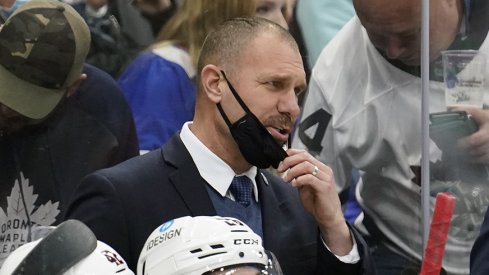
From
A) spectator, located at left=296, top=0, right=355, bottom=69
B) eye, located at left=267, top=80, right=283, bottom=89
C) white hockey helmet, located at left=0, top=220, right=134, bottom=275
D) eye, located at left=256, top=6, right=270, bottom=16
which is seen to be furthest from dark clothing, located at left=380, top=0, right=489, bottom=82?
white hockey helmet, located at left=0, top=220, right=134, bottom=275

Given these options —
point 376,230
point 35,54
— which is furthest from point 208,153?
point 376,230

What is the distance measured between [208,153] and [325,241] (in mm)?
423

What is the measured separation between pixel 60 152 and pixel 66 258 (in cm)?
161

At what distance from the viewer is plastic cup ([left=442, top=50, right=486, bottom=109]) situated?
193 inches

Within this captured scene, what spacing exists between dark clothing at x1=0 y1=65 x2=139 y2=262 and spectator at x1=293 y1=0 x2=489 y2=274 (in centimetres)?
67

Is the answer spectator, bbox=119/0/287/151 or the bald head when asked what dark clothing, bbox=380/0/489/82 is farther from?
spectator, bbox=119/0/287/151

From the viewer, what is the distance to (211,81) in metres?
4.33

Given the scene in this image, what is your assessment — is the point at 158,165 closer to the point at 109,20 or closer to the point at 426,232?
the point at 109,20

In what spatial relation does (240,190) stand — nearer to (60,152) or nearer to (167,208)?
(167,208)

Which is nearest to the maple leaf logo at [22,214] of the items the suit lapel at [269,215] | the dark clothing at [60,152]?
the dark clothing at [60,152]

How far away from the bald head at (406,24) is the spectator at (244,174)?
739 mm

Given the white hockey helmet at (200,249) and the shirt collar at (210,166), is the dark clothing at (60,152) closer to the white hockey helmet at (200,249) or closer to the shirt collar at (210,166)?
the shirt collar at (210,166)

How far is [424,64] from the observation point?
16.3ft

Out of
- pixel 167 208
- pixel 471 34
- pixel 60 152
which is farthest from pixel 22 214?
pixel 471 34
